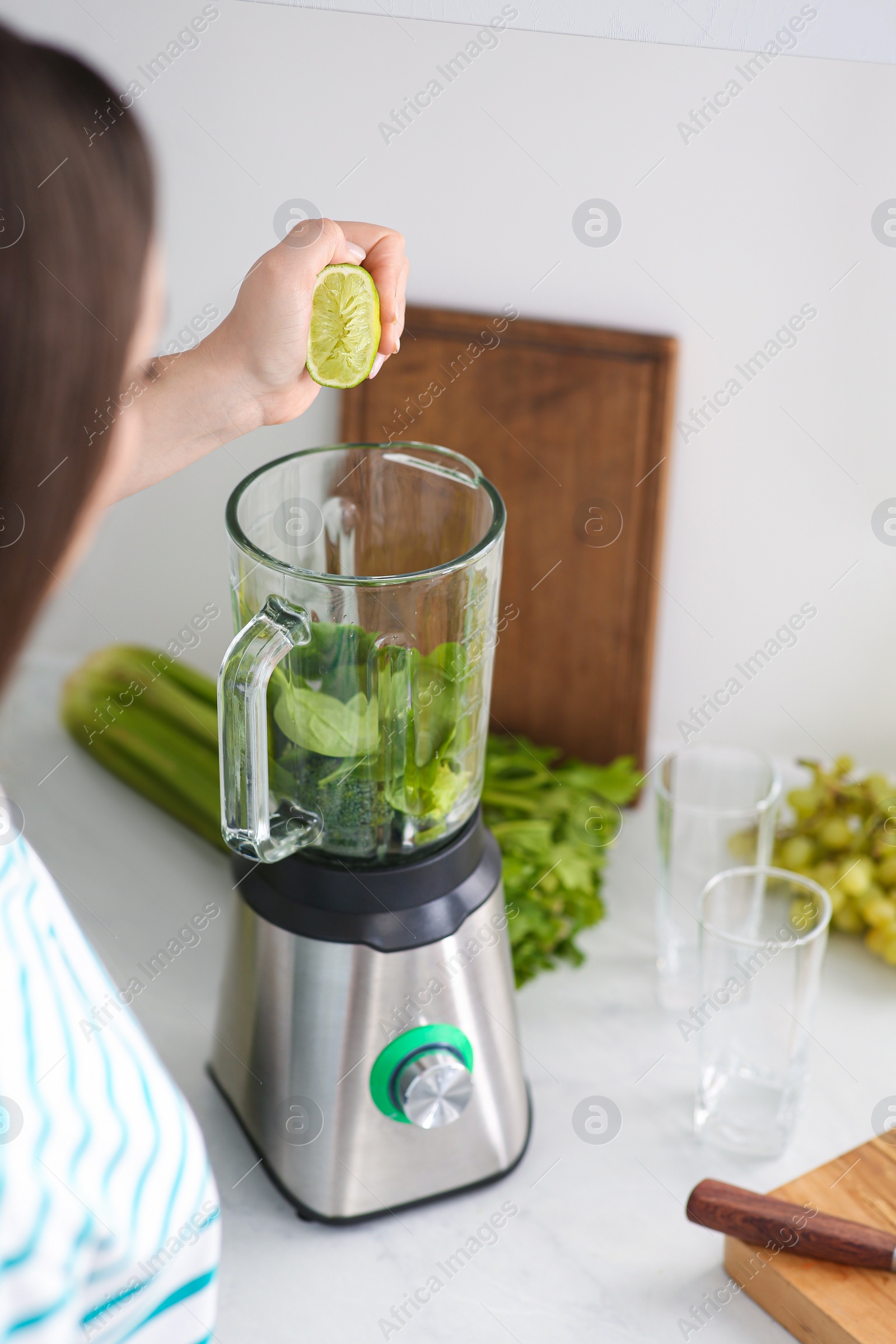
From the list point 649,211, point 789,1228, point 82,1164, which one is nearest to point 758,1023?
point 789,1228

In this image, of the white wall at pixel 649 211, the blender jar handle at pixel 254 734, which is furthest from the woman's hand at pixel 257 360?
the white wall at pixel 649 211

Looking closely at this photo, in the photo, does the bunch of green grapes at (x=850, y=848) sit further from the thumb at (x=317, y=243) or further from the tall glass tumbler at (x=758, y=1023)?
the thumb at (x=317, y=243)

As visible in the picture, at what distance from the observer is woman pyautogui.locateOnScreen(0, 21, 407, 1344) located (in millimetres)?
377

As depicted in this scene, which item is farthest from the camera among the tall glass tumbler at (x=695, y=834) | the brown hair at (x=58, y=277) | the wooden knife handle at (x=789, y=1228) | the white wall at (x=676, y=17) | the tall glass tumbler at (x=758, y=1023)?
the tall glass tumbler at (x=695, y=834)

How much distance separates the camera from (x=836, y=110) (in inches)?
33.0

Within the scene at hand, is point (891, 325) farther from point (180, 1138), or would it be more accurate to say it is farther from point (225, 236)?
point (180, 1138)

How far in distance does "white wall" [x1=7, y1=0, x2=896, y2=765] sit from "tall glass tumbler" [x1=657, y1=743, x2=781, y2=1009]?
16cm

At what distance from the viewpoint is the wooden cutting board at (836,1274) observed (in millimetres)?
642

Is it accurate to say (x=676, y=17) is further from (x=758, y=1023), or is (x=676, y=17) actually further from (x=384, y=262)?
(x=758, y=1023)

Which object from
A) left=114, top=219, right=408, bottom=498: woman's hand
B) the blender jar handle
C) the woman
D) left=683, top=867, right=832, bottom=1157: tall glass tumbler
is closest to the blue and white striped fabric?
the woman

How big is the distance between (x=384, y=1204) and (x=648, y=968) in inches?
12.0

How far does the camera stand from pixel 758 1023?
0.81 meters

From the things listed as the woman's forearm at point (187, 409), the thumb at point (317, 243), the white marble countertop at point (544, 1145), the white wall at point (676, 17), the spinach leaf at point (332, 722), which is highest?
the white wall at point (676, 17)

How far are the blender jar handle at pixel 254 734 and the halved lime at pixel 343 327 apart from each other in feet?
0.43
